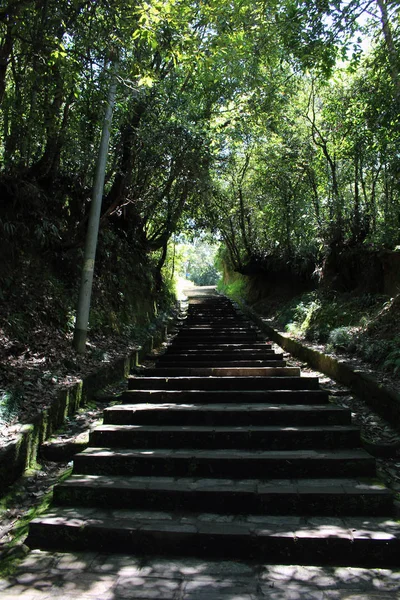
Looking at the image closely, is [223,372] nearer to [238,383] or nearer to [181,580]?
[238,383]

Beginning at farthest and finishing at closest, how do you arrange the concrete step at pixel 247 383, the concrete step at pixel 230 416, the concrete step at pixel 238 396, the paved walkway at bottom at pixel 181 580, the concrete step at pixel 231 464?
the concrete step at pixel 247 383 < the concrete step at pixel 238 396 < the concrete step at pixel 230 416 < the concrete step at pixel 231 464 < the paved walkway at bottom at pixel 181 580

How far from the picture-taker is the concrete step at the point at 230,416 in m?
4.96

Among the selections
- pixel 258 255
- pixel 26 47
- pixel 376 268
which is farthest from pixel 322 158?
pixel 26 47

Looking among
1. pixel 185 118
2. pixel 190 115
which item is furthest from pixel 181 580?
pixel 190 115

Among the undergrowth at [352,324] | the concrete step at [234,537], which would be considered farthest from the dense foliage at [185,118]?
the concrete step at [234,537]

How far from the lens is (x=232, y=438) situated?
15.1 feet

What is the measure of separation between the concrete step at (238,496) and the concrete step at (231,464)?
0.14m

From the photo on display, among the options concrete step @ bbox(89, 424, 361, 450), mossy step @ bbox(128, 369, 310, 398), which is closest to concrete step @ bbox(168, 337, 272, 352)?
mossy step @ bbox(128, 369, 310, 398)

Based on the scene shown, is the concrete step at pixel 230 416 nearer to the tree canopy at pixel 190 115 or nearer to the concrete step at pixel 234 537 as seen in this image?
the concrete step at pixel 234 537

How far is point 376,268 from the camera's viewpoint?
1007 centimetres

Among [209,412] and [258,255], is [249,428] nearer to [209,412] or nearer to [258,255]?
[209,412]

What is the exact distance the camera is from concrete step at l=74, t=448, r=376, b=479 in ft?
13.5

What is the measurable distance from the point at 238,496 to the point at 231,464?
478 millimetres

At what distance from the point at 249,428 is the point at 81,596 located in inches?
98.7
